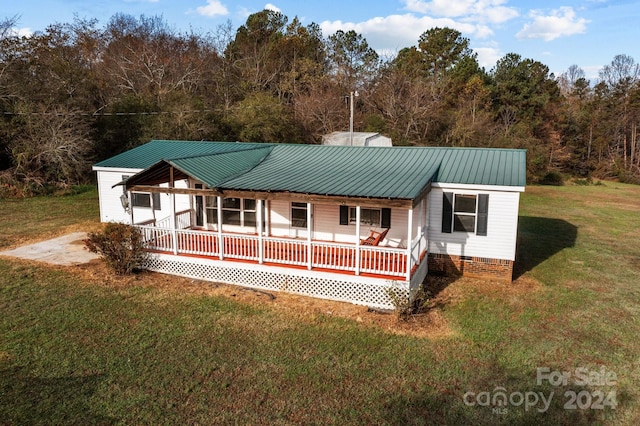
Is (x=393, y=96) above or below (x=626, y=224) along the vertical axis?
above

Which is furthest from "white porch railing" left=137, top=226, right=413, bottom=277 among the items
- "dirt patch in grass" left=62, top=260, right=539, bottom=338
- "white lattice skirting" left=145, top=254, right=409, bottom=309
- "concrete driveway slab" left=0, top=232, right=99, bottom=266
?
"concrete driveway slab" left=0, top=232, right=99, bottom=266

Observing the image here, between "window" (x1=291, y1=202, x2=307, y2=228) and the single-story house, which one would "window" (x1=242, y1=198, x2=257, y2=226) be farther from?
"window" (x1=291, y1=202, x2=307, y2=228)

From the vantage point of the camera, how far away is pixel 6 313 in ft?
31.8

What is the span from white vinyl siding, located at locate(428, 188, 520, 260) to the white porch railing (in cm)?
178

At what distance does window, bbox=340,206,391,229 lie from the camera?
1308 cm

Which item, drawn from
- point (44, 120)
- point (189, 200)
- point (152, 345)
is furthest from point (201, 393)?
point (44, 120)

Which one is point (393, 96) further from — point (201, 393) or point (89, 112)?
point (201, 393)

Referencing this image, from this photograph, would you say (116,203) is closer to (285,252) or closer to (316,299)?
(285,252)

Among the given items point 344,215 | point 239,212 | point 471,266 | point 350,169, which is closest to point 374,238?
point 344,215

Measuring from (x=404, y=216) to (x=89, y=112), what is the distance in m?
24.2

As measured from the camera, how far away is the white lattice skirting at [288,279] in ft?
34.5

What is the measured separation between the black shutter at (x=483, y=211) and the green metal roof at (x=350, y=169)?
45cm

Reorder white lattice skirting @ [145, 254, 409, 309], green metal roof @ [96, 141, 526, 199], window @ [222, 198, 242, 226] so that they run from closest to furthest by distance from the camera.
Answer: white lattice skirting @ [145, 254, 409, 309], green metal roof @ [96, 141, 526, 199], window @ [222, 198, 242, 226]

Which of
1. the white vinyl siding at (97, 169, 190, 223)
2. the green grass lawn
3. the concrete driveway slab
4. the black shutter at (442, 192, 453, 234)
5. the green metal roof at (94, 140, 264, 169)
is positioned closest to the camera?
the green grass lawn
